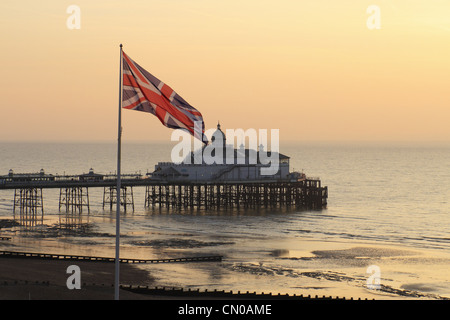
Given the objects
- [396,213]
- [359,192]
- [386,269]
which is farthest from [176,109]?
[359,192]

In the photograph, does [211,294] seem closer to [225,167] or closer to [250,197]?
[225,167]

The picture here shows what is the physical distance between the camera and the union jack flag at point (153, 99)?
25031mm

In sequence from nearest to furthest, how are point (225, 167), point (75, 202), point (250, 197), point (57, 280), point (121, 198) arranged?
point (57, 280) → point (75, 202) → point (225, 167) → point (250, 197) → point (121, 198)

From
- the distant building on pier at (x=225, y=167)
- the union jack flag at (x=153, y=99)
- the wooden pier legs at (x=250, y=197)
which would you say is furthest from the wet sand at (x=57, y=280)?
the wooden pier legs at (x=250, y=197)

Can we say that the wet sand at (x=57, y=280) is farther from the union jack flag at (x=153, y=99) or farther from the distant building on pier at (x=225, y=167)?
the distant building on pier at (x=225, y=167)

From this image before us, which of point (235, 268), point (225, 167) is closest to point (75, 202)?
point (225, 167)

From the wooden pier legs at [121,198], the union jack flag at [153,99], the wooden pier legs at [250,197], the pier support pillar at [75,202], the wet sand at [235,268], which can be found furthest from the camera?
the wooden pier legs at [250,197]

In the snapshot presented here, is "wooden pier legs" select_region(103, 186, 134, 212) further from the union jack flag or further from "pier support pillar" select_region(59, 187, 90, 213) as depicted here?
the union jack flag

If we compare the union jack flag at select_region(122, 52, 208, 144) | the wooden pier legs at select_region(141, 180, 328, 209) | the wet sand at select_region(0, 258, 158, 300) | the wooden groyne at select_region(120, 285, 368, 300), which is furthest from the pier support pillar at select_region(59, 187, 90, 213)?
the union jack flag at select_region(122, 52, 208, 144)

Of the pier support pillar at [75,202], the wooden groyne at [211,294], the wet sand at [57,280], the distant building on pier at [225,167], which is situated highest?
the distant building on pier at [225,167]

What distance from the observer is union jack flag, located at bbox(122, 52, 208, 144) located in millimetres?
25031

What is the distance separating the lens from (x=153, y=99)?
25203 mm

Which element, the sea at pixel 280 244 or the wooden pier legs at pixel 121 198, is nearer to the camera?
the sea at pixel 280 244

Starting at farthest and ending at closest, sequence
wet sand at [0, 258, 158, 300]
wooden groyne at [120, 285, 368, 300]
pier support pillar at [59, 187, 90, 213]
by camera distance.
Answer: pier support pillar at [59, 187, 90, 213], wooden groyne at [120, 285, 368, 300], wet sand at [0, 258, 158, 300]
